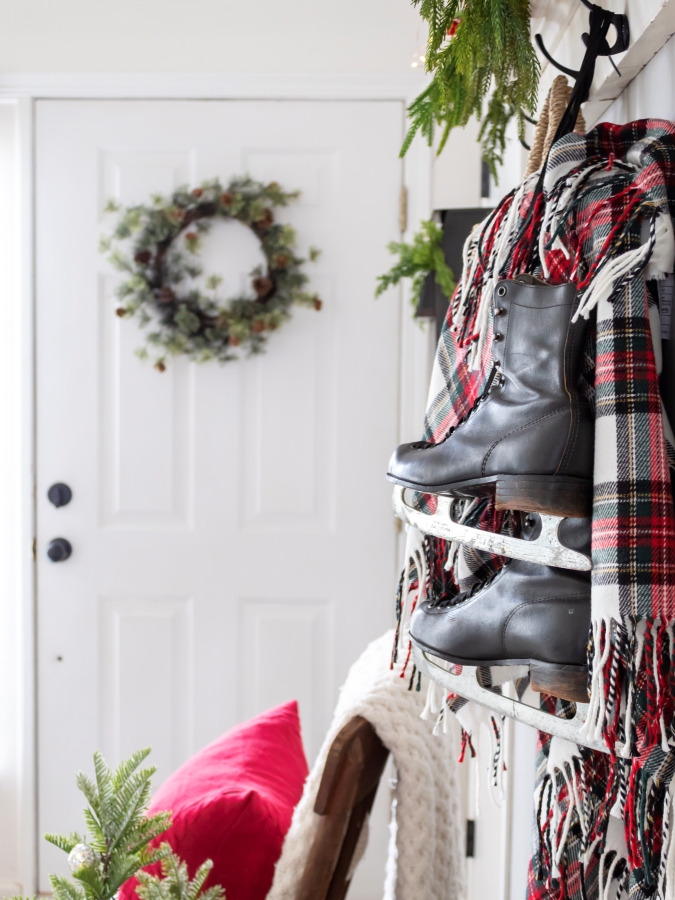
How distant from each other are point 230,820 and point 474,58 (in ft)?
2.85

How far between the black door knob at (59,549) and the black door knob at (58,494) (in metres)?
0.10

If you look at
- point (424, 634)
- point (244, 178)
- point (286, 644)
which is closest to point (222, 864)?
point (424, 634)

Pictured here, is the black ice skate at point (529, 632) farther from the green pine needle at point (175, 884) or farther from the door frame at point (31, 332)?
the door frame at point (31, 332)

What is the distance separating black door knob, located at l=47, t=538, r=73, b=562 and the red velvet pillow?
1113 mm

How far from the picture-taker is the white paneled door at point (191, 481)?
1960 millimetres

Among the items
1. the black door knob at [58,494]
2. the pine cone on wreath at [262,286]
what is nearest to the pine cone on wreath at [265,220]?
the pine cone on wreath at [262,286]

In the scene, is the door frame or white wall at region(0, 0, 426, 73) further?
the door frame

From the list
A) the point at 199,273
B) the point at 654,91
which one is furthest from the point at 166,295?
the point at 654,91

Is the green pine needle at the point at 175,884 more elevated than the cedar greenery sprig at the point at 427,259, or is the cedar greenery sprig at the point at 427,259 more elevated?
the cedar greenery sprig at the point at 427,259

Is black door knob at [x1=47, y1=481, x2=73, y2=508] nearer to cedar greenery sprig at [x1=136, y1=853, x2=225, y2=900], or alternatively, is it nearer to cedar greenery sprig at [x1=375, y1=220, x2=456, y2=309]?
cedar greenery sprig at [x1=375, y1=220, x2=456, y2=309]

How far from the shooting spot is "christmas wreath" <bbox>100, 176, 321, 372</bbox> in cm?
190

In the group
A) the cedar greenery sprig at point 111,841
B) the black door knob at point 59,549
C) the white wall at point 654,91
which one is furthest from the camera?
the black door knob at point 59,549

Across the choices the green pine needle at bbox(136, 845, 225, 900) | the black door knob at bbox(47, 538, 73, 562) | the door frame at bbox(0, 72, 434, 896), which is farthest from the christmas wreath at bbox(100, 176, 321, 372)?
the green pine needle at bbox(136, 845, 225, 900)

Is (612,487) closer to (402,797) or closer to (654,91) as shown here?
(654,91)
